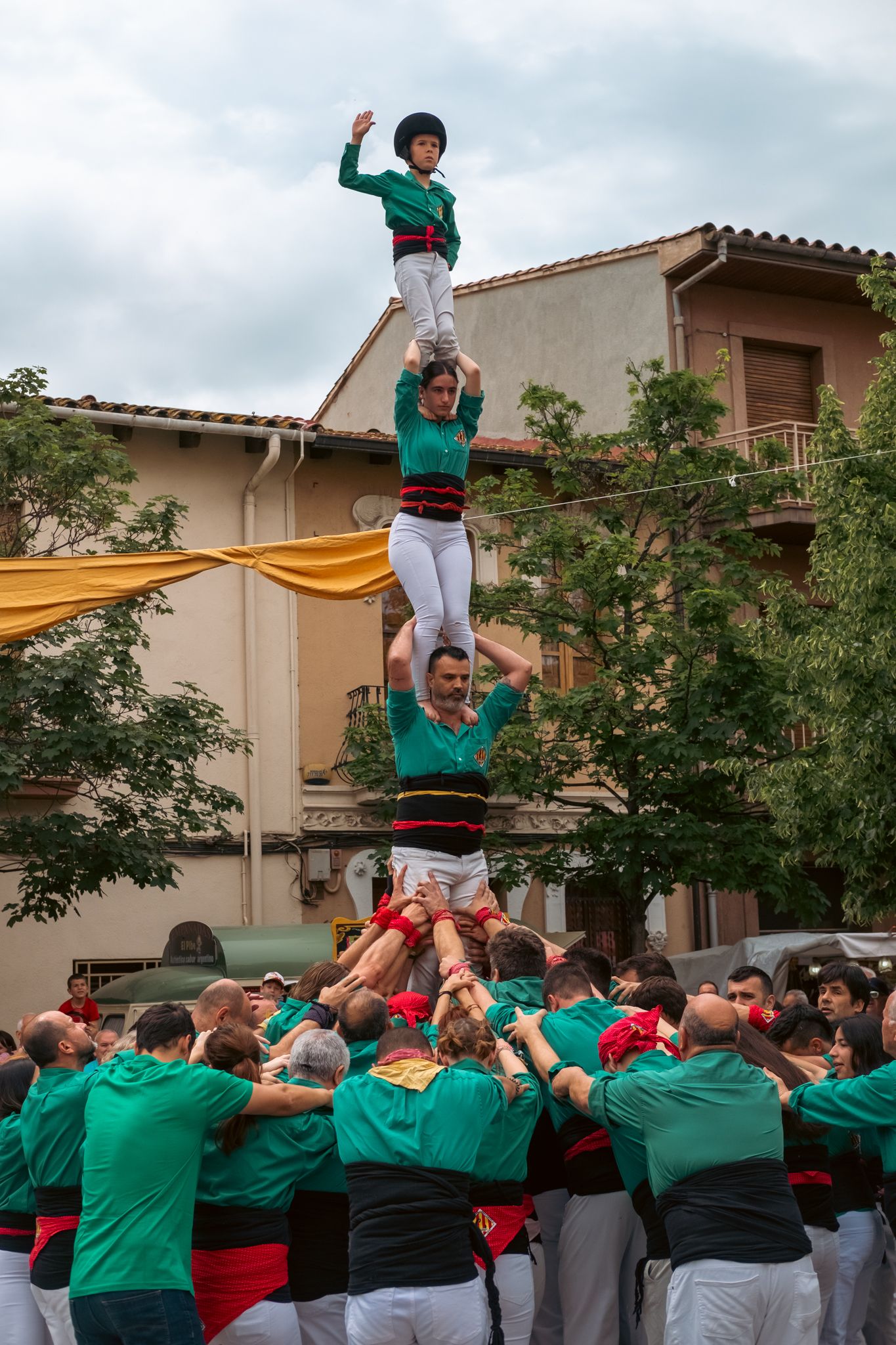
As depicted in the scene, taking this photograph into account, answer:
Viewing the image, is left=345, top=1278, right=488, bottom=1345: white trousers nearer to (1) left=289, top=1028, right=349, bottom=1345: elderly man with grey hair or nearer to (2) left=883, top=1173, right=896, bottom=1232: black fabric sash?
(1) left=289, top=1028, right=349, bottom=1345: elderly man with grey hair

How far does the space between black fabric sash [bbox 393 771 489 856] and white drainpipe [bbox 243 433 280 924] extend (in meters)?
10.9

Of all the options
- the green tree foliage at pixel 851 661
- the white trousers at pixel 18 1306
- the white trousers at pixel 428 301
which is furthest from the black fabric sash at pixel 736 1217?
the green tree foliage at pixel 851 661

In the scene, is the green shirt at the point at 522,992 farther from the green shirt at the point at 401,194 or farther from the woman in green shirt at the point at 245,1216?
the green shirt at the point at 401,194

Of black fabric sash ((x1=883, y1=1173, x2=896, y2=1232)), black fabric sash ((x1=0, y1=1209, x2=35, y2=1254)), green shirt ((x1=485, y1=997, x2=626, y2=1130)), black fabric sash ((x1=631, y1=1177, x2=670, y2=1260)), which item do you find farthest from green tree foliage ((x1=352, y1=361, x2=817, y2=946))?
black fabric sash ((x1=0, y1=1209, x2=35, y2=1254))

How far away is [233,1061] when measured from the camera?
18.2 ft

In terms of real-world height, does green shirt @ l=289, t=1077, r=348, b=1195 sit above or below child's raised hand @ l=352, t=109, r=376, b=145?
below

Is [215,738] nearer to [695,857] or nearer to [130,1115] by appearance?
[695,857]

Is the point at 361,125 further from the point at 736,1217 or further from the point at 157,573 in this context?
the point at 736,1217

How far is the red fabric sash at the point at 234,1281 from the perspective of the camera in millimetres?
5516

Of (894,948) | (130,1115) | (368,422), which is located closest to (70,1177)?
(130,1115)

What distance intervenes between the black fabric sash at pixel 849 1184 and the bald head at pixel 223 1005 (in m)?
2.73

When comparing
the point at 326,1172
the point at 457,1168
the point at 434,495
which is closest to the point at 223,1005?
the point at 326,1172

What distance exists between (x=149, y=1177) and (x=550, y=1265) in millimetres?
2368

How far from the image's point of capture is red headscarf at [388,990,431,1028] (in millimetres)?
6891
